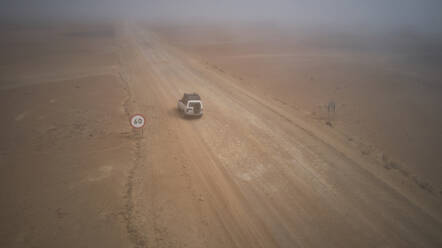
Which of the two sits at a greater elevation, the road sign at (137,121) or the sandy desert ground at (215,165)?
the road sign at (137,121)

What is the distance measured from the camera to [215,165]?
12.0 m

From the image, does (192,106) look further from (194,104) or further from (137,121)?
(137,121)

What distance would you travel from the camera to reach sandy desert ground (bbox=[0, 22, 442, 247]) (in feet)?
27.2

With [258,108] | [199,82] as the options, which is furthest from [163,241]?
[199,82]

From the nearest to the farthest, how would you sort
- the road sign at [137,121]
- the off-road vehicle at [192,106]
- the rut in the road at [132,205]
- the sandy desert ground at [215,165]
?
the rut in the road at [132,205] → the sandy desert ground at [215,165] → the road sign at [137,121] → the off-road vehicle at [192,106]

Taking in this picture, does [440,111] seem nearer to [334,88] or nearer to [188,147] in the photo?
[334,88]

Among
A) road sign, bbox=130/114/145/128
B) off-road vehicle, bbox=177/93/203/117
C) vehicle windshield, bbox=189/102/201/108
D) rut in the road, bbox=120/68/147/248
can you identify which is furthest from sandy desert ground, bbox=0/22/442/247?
road sign, bbox=130/114/145/128

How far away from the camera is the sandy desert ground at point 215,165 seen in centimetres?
830

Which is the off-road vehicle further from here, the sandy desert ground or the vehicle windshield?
the sandy desert ground

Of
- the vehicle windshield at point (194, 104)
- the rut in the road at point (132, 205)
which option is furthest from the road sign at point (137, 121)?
the vehicle windshield at point (194, 104)

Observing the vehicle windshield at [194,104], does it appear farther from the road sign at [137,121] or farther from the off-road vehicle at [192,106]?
the road sign at [137,121]

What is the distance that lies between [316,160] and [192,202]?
6.80 metres

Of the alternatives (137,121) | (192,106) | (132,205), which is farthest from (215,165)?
(192,106)

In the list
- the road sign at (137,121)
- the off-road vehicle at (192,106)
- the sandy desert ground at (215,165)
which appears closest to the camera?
the sandy desert ground at (215,165)
